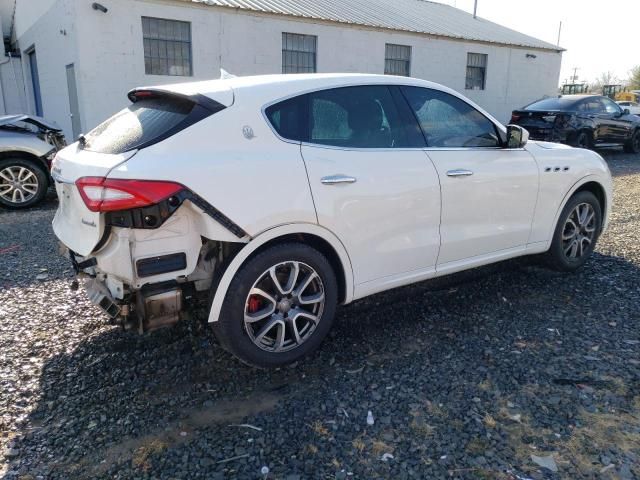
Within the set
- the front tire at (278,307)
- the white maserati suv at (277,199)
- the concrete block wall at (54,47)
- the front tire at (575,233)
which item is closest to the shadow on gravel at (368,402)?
the front tire at (278,307)

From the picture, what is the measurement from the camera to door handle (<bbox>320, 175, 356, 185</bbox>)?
3.15 metres

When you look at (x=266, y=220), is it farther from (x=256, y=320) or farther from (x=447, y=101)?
(x=447, y=101)

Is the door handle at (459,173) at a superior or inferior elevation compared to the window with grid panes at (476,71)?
inferior

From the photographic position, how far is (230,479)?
7.73 feet

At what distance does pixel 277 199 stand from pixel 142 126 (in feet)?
2.97

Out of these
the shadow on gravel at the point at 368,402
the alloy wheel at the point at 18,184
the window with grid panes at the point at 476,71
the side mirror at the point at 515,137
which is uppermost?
the window with grid panes at the point at 476,71

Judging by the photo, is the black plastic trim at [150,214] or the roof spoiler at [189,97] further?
the roof spoiler at [189,97]

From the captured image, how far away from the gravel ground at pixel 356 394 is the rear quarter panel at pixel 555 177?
59cm

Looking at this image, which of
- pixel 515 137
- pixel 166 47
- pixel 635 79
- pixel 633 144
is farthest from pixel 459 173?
pixel 635 79

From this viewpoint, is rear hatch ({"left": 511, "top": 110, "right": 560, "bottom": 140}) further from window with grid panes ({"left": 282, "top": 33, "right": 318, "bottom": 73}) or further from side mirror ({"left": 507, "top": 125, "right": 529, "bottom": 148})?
side mirror ({"left": 507, "top": 125, "right": 529, "bottom": 148})

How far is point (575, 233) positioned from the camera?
15.9 ft

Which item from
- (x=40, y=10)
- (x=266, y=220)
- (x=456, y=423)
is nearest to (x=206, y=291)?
(x=266, y=220)

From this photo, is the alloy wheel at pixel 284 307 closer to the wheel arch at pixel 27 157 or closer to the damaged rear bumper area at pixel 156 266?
the damaged rear bumper area at pixel 156 266

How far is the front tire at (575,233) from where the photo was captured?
4.71 meters
